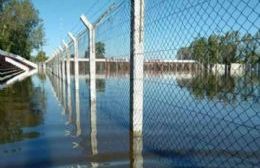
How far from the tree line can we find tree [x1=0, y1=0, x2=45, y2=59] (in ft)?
201

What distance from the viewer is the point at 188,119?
885cm

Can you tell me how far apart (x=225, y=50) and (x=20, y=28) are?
7231 cm

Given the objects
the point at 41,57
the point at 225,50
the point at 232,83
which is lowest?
the point at 232,83

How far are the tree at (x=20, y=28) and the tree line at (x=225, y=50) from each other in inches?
2408

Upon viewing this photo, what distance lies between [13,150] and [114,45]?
13.9ft

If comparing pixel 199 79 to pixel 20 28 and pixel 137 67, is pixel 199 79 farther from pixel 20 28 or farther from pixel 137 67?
pixel 20 28

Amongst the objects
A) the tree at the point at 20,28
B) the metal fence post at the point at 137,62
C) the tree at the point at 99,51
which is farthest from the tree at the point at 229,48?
the tree at the point at 20,28

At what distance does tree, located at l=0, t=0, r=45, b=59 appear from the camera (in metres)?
67.4

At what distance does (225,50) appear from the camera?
4.27m

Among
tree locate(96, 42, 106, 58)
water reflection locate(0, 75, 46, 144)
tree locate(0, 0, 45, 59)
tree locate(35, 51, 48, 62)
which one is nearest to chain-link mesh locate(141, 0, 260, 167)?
water reflection locate(0, 75, 46, 144)

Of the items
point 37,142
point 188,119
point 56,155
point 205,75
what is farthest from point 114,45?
point 205,75

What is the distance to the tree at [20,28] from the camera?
67.4 m

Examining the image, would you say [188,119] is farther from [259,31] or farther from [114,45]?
[259,31]

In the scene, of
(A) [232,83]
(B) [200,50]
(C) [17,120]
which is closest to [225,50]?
(A) [232,83]
